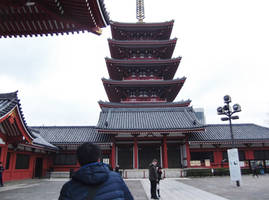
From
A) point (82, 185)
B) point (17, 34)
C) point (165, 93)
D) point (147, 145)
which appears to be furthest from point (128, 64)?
point (82, 185)

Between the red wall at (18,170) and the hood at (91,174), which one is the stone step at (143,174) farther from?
the hood at (91,174)

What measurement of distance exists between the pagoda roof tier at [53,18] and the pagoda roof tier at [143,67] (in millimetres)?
19651

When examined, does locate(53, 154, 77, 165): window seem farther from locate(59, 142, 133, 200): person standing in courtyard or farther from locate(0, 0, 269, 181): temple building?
locate(59, 142, 133, 200): person standing in courtyard

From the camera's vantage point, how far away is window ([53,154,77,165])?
21172 mm

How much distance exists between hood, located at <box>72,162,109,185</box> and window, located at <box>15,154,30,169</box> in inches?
644

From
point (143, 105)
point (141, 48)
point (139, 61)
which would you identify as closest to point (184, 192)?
point (143, 105)

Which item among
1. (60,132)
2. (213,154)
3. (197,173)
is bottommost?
(197,173)

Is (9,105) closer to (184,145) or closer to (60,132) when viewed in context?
(60,132)

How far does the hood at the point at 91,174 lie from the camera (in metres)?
1.88

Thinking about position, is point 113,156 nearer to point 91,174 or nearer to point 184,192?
point 184,192

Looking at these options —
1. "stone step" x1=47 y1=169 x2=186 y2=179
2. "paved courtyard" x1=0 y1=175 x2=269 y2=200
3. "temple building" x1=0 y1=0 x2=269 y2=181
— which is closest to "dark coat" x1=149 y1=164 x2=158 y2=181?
"paved courtyard" x1=0 y1=175 x2=269 y2=200

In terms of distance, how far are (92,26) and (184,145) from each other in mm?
17717

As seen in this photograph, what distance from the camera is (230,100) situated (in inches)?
542

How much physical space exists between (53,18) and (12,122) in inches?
313
